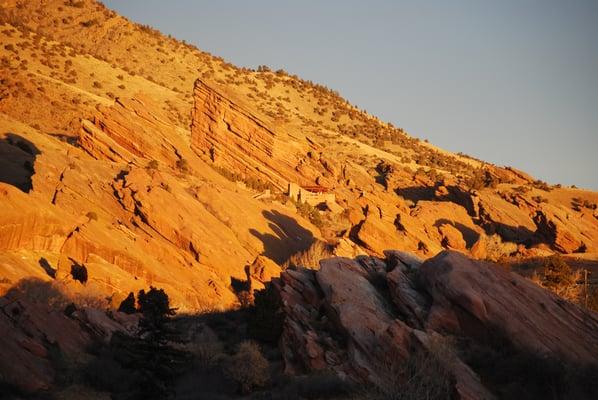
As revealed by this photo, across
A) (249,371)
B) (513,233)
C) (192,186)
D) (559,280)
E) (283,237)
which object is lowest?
(249,371)

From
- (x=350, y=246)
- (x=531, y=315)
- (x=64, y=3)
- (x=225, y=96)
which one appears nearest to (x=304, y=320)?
(x=531, y=315)

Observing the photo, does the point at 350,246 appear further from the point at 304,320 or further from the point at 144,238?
the point at 304,320

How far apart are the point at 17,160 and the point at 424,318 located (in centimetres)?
2616

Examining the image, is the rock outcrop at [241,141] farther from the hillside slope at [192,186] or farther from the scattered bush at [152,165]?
the scattered bush at [152,165]

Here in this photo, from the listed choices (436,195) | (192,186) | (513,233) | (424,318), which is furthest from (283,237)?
(436,195)

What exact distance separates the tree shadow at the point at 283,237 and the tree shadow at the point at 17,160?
1260 centimetres

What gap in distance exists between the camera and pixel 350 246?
3531 cm

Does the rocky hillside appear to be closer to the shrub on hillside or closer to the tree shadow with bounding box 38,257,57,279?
the tree shadow with bounding box 38,257,57,279

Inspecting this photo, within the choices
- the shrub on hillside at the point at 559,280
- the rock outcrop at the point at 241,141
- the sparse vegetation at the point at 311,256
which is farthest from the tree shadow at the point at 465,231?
the sparse vegetation at the point at 311,256

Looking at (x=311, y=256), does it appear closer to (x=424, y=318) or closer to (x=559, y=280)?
(x=559, y=280)

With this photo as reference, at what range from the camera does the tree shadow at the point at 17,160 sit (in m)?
33.6

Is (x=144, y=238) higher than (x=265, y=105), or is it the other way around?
(x=265, y=105)

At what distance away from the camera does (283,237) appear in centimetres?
3903

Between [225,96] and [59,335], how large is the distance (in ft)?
114
